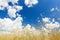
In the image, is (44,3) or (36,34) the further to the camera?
(44,3)

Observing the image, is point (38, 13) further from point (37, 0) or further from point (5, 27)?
point (5, 27)

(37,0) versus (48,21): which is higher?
(37,0)

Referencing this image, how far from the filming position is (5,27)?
5.33ft

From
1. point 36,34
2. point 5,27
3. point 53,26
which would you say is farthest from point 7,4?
point 53,26

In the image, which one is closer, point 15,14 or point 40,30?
point 40,30

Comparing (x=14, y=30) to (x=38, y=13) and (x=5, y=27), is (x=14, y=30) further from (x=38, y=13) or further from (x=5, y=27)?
(x=38, y=13)

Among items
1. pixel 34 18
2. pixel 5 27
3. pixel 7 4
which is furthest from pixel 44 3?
pixel 5 27

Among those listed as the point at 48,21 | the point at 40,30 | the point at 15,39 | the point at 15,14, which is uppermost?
the point at 15,14

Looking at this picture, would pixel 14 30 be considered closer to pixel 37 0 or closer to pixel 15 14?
pixel 15 14

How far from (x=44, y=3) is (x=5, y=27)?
68cm

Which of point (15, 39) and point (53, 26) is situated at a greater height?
point (53, 26)

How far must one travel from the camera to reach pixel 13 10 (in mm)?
1709

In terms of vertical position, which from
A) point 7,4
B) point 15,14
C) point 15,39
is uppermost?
point 7,4

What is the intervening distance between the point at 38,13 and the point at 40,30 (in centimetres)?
27
